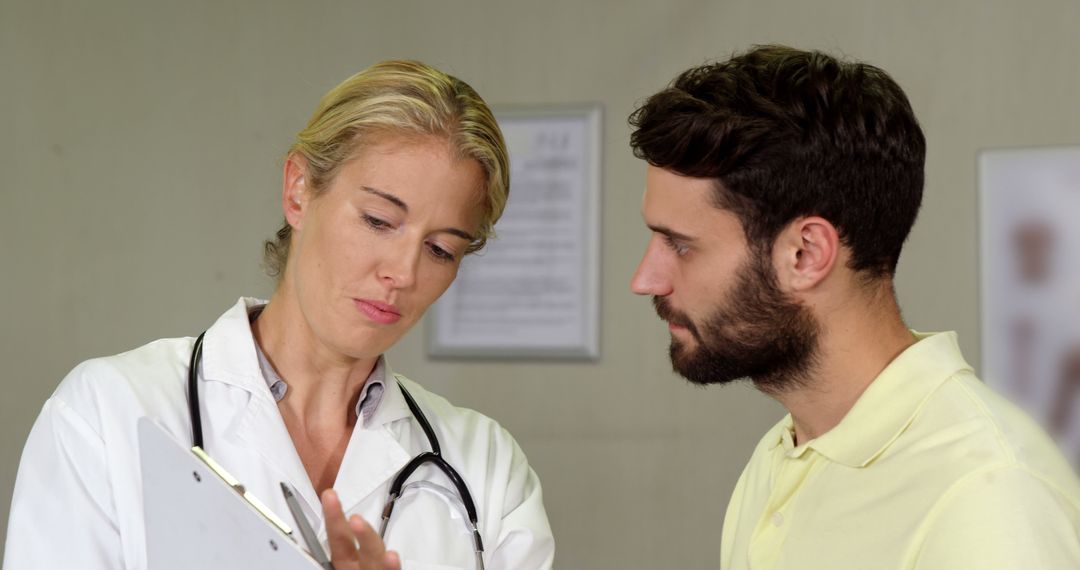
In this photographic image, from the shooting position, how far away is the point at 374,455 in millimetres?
1715

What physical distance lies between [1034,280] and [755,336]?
172 cm

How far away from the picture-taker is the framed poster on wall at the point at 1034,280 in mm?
2928

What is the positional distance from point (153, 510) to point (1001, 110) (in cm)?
248

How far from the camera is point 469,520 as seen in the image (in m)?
1.71

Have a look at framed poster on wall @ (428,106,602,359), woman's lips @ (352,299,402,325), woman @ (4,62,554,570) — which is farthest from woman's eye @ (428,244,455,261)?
framed poster on wall @ (428,106,602,359)

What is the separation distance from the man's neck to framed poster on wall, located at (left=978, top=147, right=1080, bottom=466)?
1609mm

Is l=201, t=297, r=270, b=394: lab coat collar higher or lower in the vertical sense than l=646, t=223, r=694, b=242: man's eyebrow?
lower

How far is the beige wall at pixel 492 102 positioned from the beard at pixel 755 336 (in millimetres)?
1555

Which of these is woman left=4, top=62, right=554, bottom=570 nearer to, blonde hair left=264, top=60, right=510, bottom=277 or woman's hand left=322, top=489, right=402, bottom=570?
blonde hair left=264, top=60, right=510, bottom=277

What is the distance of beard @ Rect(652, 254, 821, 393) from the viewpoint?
60.2 inches

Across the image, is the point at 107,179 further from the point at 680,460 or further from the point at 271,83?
the point at 680,460

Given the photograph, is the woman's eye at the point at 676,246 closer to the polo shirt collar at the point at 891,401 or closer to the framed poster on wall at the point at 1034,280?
the polo shirt collar at the point at 891,401

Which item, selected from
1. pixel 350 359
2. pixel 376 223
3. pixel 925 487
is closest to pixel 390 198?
pixel 376 223

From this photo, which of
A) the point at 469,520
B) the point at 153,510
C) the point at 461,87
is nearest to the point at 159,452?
the point at 153,510
